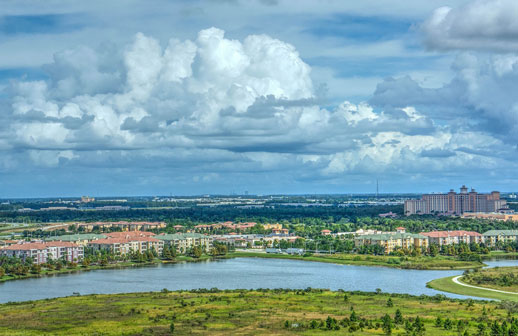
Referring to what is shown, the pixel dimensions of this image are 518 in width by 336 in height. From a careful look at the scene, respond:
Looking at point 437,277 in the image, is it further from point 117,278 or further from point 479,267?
point 117,278

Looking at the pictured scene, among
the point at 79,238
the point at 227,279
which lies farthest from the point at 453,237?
the point at 79,238

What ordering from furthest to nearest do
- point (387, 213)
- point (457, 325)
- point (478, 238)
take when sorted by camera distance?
point (387, 213) < point (478, 238) < point (457, 325)

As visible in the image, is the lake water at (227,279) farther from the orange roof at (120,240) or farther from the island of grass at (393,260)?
the orange roof at (120,240)

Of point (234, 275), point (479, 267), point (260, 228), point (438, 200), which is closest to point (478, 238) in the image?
point (479, 267)

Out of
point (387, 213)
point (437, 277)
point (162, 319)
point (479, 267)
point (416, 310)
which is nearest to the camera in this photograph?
point (162, 319)

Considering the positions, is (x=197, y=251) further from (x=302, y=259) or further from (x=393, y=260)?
(x=393, y=260)

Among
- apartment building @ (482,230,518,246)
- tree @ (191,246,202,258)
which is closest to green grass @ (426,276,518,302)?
tree @ (191,246,202,258)

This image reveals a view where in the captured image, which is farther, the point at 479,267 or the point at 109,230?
the point at 109,230
